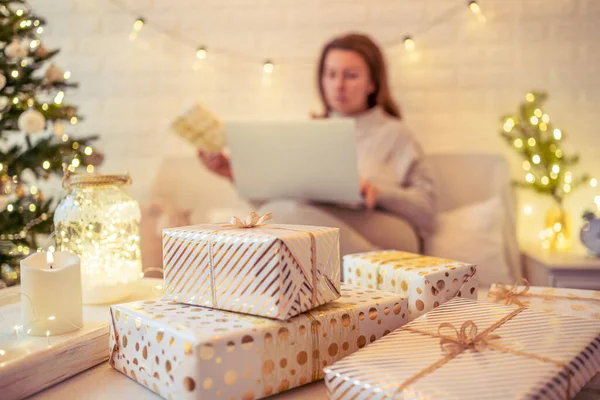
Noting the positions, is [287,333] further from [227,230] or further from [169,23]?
[169,23]

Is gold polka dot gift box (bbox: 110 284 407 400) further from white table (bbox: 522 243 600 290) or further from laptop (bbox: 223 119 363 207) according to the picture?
white table (bbox: 522 243 600 290)

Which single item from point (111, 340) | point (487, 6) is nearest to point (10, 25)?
point (111, 340)

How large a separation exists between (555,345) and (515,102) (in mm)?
2083

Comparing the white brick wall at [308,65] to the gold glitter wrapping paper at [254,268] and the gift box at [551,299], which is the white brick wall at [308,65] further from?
the gold glitter wrapping paper at [254,268]

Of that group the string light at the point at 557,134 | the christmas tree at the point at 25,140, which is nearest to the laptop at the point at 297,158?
the christmas tree at the point at 25,140

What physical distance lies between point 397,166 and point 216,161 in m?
0.78

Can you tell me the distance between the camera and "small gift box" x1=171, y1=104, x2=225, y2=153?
1883mm

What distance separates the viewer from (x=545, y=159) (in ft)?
7.49

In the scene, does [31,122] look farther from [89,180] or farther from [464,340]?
[464,340]

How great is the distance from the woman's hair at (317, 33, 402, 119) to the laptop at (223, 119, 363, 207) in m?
0.81

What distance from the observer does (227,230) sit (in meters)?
0.80

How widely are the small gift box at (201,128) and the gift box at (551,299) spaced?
124 centimetres

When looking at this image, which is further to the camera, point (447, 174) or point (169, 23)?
point (169, 23)

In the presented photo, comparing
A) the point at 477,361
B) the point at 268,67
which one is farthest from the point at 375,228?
the point at 477,361
